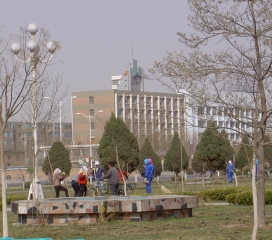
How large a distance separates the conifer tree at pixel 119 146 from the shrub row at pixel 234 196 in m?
13.0

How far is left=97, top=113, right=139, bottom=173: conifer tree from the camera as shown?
37697 mm

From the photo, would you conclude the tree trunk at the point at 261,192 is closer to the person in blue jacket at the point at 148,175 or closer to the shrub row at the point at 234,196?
the shrub row at the point at 234,196

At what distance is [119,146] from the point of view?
37.6m

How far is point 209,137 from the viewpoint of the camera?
1674 inches

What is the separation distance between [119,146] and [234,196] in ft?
52.7

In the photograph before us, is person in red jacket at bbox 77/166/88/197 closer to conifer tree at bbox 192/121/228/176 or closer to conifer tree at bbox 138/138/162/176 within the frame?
conifer tree at bbox 192/121/228/176

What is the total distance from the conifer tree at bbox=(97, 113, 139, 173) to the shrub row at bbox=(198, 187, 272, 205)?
13.0m

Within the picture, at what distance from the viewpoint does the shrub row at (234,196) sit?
69.9ft

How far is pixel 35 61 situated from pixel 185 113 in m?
3.55

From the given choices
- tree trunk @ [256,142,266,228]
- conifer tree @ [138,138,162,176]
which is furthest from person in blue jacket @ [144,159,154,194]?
conifer tree @ [138,138,162,176]

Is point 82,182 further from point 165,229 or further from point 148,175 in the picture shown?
point 165,229

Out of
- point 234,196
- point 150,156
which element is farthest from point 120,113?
point 234,196

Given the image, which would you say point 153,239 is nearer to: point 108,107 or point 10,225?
point 10,225

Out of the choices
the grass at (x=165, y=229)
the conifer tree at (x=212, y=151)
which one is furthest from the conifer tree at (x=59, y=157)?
the grass at (x=165, y=229)
